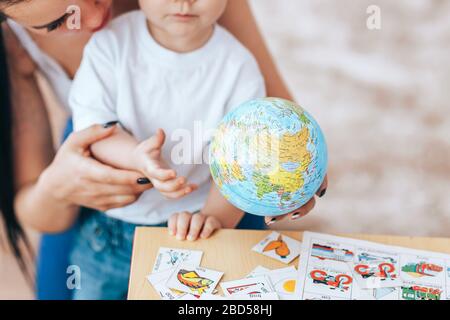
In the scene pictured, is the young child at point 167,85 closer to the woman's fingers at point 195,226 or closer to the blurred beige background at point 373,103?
the woman's fingers at point 195,226

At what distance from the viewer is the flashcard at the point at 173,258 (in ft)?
4.85

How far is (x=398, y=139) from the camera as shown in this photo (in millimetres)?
2293

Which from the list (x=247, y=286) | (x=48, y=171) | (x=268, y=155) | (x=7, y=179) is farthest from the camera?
(x=7, y=179)

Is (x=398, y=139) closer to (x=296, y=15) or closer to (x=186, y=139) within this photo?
(x=296, y=15)

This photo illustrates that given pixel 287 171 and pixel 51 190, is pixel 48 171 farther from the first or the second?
pixel 287 171

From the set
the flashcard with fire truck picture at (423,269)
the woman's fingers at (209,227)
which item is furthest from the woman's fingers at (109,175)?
the flashcard with fire truck picture at (423,269)

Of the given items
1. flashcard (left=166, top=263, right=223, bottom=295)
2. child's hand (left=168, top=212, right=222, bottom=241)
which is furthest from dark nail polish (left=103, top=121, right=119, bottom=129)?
flashcard (left=166, top=263, right=223, bottom=295)

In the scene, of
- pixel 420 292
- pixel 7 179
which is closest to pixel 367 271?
pixel 420 292

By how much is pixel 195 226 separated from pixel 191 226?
0.01 metres

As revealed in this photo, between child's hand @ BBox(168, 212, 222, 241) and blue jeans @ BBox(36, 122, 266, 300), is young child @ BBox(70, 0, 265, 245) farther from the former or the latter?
blue jeans @ BBox(36, 122, 266, 300)

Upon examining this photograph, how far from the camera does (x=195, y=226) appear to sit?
5.14ft

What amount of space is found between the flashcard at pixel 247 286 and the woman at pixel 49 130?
0.21m

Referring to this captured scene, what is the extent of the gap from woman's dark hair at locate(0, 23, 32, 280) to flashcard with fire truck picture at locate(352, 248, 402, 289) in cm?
119

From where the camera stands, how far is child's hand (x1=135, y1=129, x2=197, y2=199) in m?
1.50
